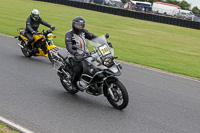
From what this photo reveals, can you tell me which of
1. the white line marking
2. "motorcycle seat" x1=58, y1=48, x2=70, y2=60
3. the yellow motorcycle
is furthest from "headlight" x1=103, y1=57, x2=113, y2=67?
the yellow motorcycle

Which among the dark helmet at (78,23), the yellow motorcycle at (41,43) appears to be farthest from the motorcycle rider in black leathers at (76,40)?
the yellow motorcycle at (41,43)

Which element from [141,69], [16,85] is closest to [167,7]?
[141,69]

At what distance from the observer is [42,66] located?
10484 millimetres

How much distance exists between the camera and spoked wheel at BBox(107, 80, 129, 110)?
6.10 m

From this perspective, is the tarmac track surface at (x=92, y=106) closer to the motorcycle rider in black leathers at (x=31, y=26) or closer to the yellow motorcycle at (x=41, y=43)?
the yellow motorcycle at (x=41, y=43)

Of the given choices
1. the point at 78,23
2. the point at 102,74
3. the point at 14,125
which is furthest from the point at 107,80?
the point at 14,125

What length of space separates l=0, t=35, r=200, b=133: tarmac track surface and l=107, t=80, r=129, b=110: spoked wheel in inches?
5.6

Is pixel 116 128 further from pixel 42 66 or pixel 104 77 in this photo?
pixel 42 66

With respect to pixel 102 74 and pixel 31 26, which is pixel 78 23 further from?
pixel 31 26

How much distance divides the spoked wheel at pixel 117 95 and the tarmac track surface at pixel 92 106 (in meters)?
0.14

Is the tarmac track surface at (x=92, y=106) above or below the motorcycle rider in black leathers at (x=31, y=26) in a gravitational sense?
below

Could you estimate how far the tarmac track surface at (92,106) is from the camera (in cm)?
556

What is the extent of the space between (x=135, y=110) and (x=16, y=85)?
306 cm

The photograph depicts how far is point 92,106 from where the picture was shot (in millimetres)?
6660
